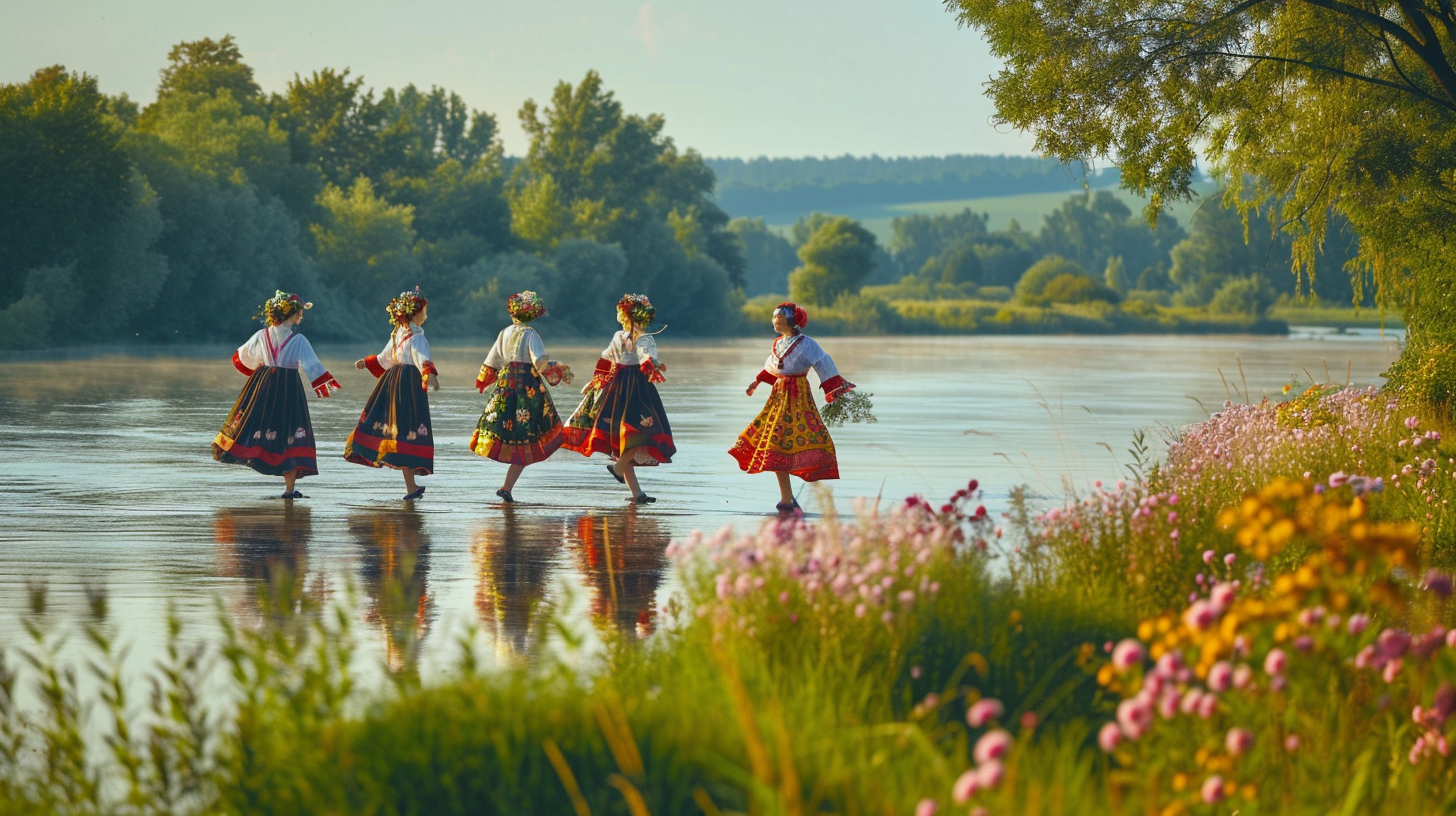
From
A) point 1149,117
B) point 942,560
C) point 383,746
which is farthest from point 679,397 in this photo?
point 383,746

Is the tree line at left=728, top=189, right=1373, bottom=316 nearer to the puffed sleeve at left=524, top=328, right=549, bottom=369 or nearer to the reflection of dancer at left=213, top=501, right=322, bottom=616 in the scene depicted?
the puffed sleeve at left=524, top=328, right=549, bottom=369

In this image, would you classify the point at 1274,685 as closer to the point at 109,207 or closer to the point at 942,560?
the point at 942,560

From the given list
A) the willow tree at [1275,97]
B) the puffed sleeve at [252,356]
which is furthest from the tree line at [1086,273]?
the puffed sleeve at [252,356]

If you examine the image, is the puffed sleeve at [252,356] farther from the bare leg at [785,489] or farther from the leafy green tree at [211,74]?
the leafy green tree at [211,74]

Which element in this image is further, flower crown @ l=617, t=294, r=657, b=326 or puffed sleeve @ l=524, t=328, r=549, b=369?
flower crown @ l=617, t=294, r=657, b=326

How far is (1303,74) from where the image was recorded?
1709 centimetres

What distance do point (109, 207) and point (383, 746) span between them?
182ft

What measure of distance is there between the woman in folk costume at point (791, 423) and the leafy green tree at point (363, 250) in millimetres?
65983

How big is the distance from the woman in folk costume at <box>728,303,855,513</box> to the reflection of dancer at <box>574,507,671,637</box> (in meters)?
1.25

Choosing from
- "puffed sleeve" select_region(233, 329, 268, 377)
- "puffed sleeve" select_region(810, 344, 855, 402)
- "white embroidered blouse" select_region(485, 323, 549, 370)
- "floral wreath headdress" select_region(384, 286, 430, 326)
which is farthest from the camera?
"puffed sleeve" select_region(233, 329, 268, 377)

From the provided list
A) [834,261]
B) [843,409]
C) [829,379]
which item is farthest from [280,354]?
[834,261]

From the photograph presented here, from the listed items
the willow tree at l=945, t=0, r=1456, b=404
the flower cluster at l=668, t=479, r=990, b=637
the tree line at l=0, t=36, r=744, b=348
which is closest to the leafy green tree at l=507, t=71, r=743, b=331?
the tree line at l=0, t=36, r=744, b=348

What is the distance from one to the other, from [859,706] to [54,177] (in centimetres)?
5422

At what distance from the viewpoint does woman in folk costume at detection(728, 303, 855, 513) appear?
15070 millimetres
